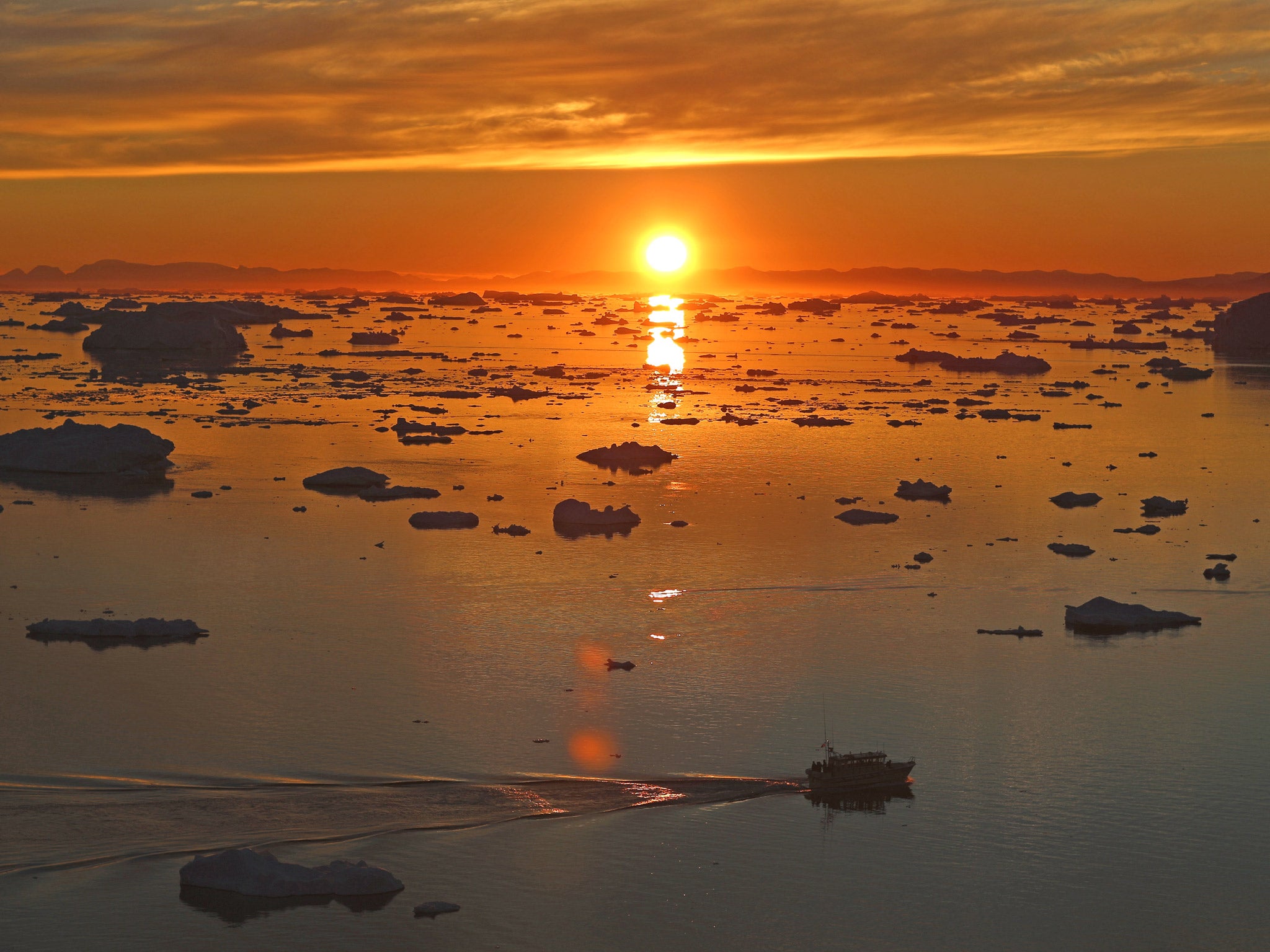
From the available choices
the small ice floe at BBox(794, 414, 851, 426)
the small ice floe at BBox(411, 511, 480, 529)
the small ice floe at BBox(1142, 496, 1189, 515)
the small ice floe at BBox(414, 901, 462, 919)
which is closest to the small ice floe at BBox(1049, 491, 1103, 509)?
the small ice floe at BBox(1142, 496, 1189, 515)

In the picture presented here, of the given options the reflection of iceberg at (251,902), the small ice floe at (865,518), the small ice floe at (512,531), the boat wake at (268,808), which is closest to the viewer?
the reflection of iceberg at (251,902)

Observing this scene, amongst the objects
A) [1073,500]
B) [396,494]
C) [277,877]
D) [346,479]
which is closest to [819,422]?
[1073,500]

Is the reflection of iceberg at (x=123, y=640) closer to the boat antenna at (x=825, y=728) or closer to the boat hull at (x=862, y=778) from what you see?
the boat antenna at (x=825, y=728)

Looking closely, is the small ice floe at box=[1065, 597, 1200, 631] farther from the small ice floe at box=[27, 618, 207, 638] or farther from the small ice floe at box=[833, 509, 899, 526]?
the small ice floe at box=[27, 618, 207, 638]

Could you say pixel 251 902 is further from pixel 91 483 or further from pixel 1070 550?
pixel 91 483

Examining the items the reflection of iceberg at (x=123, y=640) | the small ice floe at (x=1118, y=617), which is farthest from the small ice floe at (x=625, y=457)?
the reflection of iceberg at (x=123, y=640)
